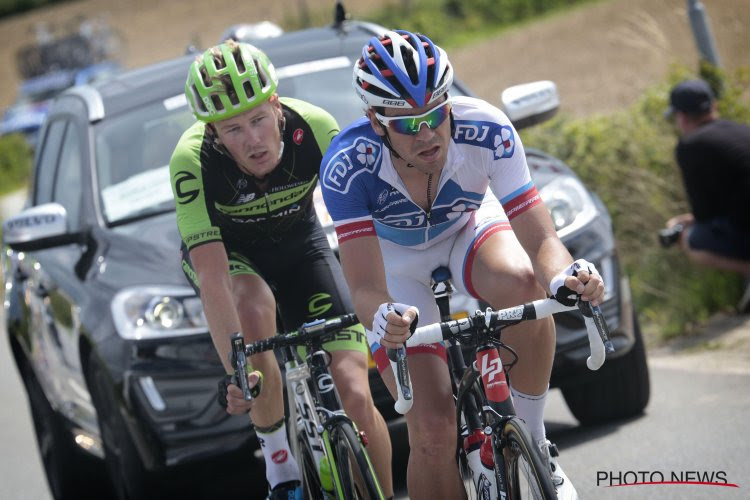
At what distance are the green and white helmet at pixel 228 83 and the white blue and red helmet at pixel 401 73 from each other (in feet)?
2.48

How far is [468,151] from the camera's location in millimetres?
4805

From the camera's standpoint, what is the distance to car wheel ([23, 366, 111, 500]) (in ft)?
26.2

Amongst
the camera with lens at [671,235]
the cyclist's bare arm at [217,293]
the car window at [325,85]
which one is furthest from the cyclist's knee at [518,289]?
the camera with lens at [671,235]

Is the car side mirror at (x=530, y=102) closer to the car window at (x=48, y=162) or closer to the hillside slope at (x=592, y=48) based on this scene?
the car window at (x=48, y=162)

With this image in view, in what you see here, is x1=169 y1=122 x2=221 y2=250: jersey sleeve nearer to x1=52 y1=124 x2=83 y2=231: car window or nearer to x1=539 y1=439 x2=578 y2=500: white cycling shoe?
x1=539 y1=439 x2=578 y2=500: white cycling shoe

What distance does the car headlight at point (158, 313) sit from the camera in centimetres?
623

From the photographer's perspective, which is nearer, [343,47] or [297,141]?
[297,141]

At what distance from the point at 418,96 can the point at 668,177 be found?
19.8ft

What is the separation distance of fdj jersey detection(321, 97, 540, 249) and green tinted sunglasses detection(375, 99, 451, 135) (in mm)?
240

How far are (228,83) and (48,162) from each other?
10.3 feet

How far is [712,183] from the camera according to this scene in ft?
28.5

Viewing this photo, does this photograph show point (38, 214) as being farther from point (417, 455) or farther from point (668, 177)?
point (668, 177)

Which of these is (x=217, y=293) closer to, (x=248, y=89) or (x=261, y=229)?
(x=261, y=229)

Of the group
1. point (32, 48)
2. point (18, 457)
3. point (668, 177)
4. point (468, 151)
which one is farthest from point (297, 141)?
point (32, 48)
